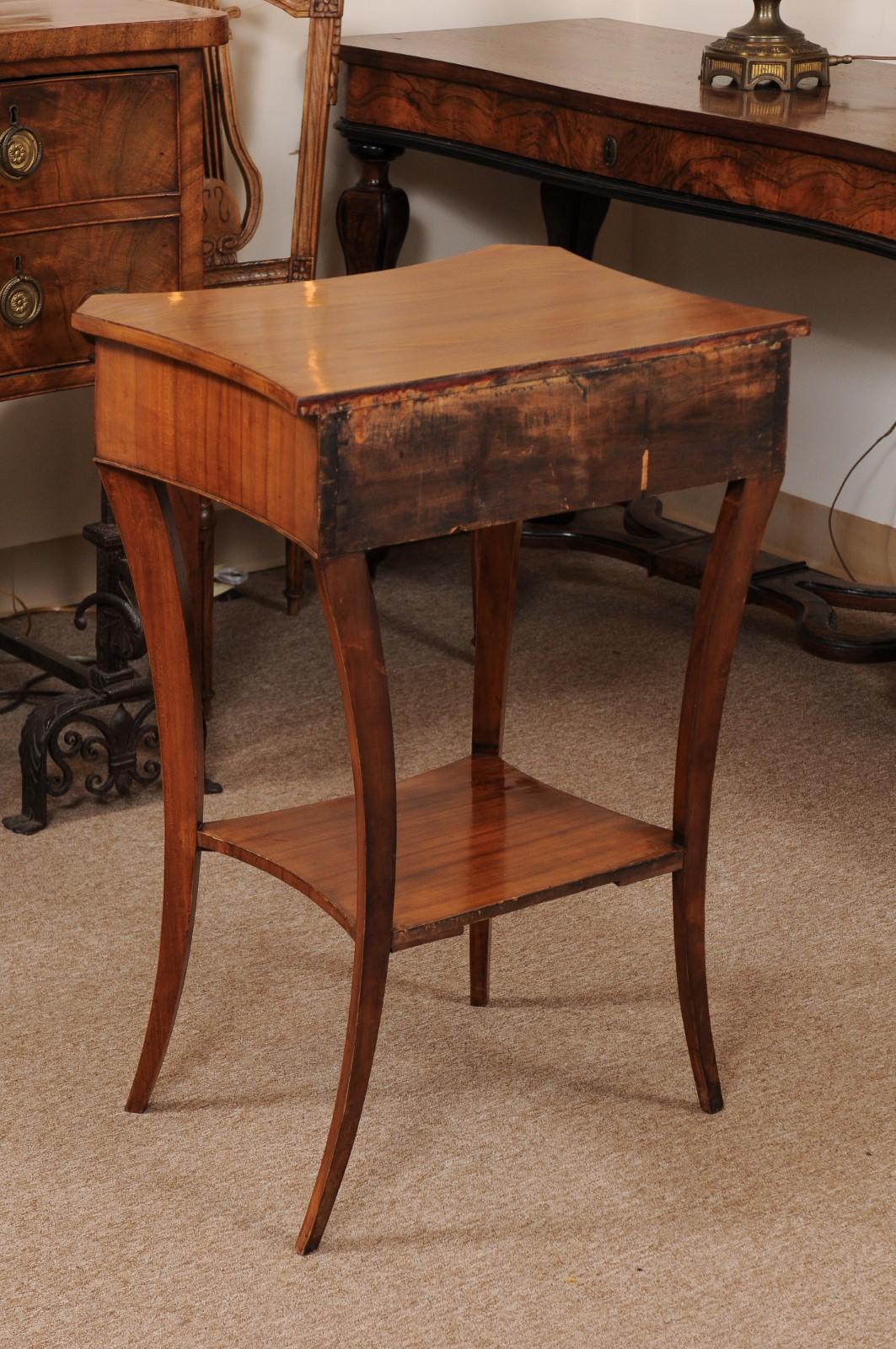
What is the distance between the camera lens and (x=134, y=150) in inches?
84.7

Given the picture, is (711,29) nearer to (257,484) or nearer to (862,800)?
(862,800)

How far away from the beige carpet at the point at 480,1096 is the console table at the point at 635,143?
0.55 meters

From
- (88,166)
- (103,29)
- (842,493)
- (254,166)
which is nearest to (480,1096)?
(88,166)

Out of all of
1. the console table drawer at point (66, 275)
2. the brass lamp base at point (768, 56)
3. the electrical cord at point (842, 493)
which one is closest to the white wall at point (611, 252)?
the electrical cord at point (842, 493)

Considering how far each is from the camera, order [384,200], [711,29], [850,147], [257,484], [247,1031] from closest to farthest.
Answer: [257,484], [247,1031], [850,147], [384,200], [711,29]

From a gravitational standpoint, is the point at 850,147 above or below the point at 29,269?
above

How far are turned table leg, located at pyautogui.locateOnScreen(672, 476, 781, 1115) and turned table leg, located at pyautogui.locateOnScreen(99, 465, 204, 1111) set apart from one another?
1.51 ft

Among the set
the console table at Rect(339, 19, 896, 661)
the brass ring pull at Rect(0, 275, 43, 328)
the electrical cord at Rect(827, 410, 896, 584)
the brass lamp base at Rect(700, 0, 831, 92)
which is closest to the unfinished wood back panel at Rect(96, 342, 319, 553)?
the brass ring pull at Rect(0, 275, 43, 328)

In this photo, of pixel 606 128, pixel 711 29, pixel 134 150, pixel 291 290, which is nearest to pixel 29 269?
pixel 134 150

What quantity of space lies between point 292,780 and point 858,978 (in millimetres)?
876

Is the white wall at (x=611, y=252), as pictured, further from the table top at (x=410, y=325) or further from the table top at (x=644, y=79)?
the table top at (x=410, y=325)

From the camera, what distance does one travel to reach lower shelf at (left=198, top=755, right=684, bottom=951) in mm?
1510

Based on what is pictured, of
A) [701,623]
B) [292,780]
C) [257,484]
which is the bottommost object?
[292,780]

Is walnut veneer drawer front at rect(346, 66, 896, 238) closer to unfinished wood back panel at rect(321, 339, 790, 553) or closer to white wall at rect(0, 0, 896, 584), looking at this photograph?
white wall at rect(0, 0, 896, 584)
